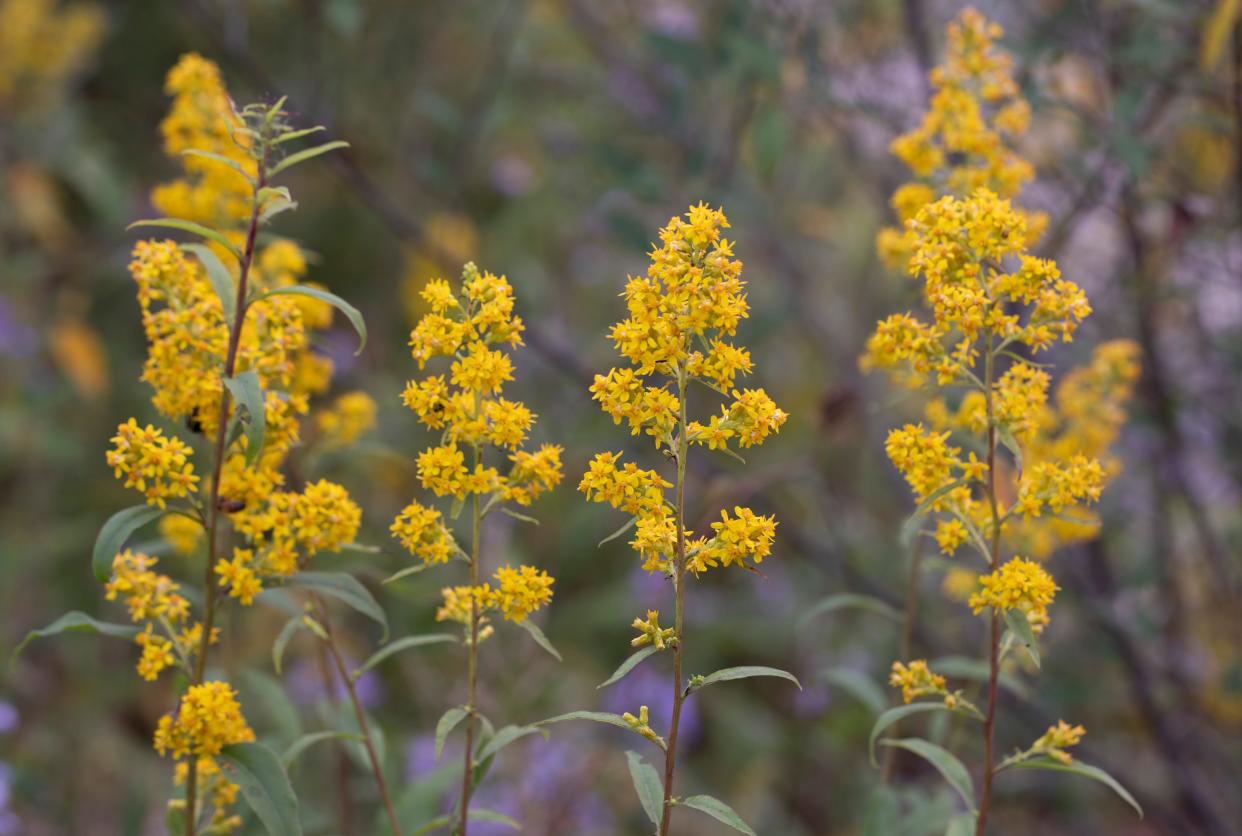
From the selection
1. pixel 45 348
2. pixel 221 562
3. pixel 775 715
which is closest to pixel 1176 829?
pixel 775 715

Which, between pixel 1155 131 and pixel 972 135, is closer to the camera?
pixel 972 135

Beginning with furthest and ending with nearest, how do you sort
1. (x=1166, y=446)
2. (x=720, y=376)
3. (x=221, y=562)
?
(x=1166, y=446), (x=221, y=562), (x=720, y=376)

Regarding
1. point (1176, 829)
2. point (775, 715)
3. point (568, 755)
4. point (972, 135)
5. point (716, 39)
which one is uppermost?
point (716, 39)

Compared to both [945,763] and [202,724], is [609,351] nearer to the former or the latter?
[945,763]

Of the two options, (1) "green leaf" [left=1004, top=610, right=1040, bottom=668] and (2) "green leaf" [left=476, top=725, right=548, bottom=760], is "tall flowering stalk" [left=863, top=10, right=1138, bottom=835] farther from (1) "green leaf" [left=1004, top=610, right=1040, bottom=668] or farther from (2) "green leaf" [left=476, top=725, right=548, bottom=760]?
(2) "green leaf" [left=476, top=725, right=548, bottom=760]

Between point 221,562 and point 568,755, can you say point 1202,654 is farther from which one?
point 221,562

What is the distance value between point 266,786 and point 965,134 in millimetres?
1928

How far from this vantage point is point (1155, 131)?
13.6 ft

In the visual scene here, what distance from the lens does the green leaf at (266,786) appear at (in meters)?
1.87

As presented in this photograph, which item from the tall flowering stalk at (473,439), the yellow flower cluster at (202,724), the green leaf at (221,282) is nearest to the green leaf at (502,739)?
the tall flowering stalk at (473,439)

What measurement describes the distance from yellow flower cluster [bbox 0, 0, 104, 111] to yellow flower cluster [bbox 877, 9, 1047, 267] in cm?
397

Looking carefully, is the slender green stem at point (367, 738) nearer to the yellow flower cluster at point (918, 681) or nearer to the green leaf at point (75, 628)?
the green leaf at point (75, 628)

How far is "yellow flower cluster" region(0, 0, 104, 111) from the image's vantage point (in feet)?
16.9

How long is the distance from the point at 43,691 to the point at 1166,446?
431cm
